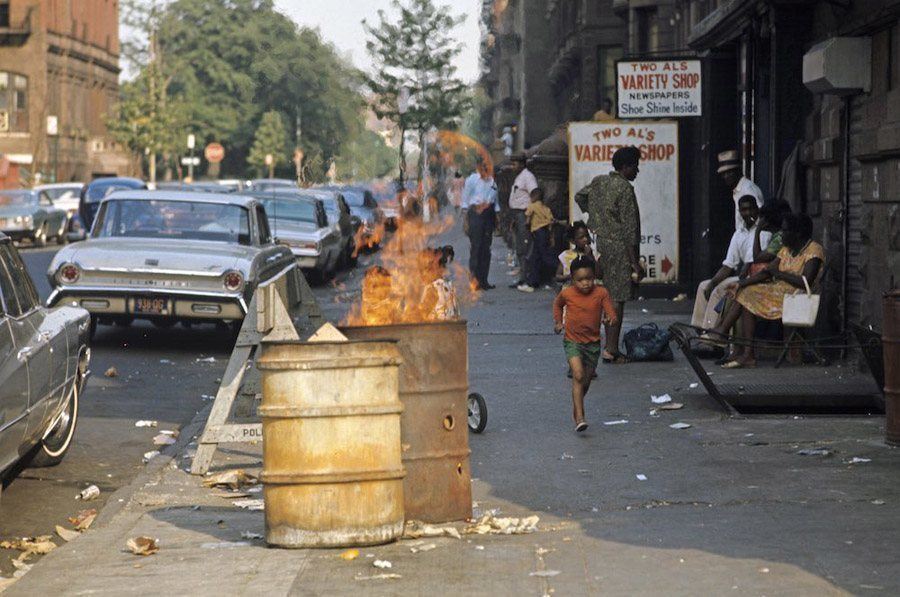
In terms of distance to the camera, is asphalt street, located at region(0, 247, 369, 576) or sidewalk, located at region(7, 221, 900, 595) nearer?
sidewalk, located at region(7, 221, 900, 595)

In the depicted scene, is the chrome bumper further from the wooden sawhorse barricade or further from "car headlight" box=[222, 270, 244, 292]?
the wooden sawhorse barricade

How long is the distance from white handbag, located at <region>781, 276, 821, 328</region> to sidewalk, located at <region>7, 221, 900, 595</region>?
1150 mm

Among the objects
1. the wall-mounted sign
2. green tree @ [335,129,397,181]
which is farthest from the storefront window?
green tree @ [335,129,397,181]

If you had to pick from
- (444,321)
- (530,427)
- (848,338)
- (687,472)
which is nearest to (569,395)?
(530,427)

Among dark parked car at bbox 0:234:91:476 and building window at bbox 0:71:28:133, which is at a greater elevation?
building window at bbox 0:71:28:133

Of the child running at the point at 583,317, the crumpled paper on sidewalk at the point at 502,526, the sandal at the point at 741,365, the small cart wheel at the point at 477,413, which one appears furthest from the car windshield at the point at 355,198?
the crumpled paper on sidewalk at the point at 502,526

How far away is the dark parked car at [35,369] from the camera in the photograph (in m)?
8.33

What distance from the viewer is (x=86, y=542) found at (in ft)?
25.9

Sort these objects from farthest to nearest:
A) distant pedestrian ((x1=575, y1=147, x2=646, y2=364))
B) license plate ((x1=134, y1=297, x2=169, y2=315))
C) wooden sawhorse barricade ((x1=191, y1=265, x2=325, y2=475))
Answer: license plate ((x1=134, y1=297, x2=169, y2=315))
distant pedestrian ((x1=575, y1=147, x2=646, y2=364))
wooden sawhorse barricade ((x1=191, y1=265, x2=325, y2=475))

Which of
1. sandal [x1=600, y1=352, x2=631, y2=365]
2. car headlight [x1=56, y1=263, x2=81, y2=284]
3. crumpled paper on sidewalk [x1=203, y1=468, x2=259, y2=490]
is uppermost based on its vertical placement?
car headlight [x1=56, y1=263, x2=81, y2=284]

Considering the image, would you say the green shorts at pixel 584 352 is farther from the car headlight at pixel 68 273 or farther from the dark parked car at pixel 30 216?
the dark parked car at pixel 30 216

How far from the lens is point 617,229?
591 inches

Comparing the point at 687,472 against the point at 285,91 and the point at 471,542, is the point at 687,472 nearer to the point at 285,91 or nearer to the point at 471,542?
the point at 471,542

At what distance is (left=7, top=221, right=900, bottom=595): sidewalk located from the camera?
671cm
